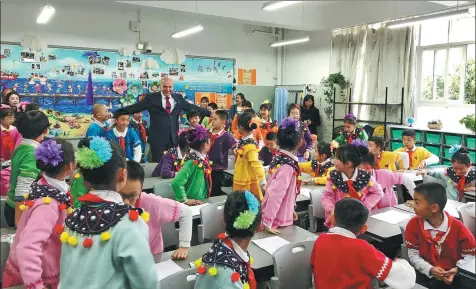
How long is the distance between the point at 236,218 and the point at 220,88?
7.00m

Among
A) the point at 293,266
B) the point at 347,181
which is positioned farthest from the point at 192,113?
the point at 293,266

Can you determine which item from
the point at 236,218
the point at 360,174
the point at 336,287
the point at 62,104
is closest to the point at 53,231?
the point at 236,218

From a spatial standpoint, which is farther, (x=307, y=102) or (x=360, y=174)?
(x=307, y=102)

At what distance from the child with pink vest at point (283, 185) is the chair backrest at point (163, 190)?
843 mm

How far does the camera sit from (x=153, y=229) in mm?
1854

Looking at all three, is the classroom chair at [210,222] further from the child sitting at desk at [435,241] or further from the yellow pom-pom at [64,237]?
the yellow pom-pom at [64,237]

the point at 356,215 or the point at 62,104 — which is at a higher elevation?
the point at 62,104

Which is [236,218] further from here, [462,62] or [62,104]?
[62,104]

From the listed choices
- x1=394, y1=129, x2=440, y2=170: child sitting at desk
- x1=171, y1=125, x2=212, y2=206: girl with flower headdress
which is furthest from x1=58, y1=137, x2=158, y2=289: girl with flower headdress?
x1=394, y1=129, x2=440, y2=170: child sitting at desk

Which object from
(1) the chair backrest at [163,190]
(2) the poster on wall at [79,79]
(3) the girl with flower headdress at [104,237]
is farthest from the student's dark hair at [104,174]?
(2) the poster on wall at [79,79]

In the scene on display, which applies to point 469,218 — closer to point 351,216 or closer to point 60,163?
point 351,216

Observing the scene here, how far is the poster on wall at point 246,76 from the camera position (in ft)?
28.1

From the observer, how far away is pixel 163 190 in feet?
9.42

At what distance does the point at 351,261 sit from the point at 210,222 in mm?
1055
